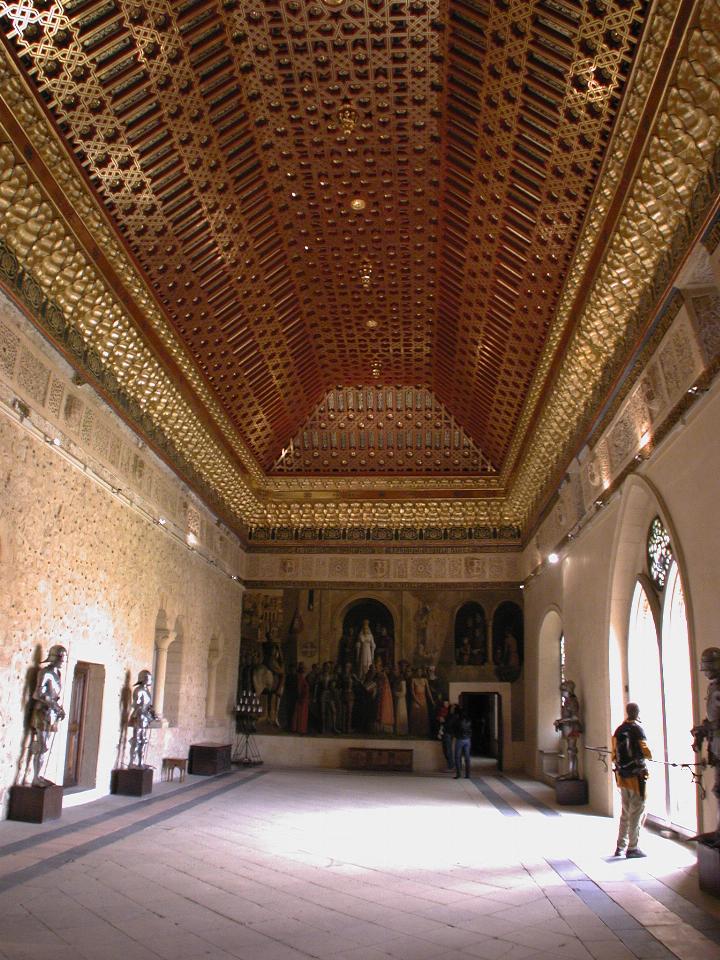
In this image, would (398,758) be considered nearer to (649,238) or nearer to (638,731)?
(638,731)

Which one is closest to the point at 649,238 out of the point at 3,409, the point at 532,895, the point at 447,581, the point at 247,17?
the point at 247,17

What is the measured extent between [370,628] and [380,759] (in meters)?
2.63

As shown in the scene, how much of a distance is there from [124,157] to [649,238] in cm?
444

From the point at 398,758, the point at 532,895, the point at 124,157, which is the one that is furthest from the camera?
the point at 398,758

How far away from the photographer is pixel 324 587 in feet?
53.7

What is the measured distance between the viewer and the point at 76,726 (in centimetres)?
912

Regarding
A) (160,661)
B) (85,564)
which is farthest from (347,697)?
(85,564)

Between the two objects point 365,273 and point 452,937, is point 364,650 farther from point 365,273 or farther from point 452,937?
point 452,937

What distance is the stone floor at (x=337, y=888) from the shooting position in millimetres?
4176

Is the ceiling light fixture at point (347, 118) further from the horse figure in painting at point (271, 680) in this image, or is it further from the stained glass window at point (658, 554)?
the horse figure in painting at point (271, 680)

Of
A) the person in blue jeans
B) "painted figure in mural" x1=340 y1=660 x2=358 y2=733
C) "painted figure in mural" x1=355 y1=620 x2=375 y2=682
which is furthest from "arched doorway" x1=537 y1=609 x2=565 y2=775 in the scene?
"painted figure in mural" x1=340 y1=660 x2=358 y2=733

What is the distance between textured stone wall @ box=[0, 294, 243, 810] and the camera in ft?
23.0

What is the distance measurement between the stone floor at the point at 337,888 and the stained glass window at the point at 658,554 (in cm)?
244

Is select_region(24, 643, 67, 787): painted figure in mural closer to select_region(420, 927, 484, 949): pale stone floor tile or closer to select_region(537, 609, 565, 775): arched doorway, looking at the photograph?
select_region(420, 927, 484, 949): pale stone floor tile
